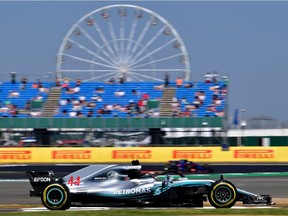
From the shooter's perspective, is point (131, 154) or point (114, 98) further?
point (114, 98)

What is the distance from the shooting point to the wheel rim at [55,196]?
1452 cm

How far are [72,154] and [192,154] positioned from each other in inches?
232

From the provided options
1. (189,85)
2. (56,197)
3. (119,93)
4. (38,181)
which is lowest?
(56,197)

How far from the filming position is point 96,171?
14.9 metres

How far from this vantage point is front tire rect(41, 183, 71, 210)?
1451cm

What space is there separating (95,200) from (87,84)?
105 ft

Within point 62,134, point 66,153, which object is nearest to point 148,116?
point 62,134

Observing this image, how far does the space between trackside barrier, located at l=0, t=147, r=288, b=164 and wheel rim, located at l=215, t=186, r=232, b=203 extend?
766 inches

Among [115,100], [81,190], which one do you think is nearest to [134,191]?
[81,190]

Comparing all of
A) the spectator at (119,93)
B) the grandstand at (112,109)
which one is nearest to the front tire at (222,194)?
the grandstand at (112,109)

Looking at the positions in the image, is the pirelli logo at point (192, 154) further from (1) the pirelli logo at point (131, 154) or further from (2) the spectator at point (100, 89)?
(2) the spectator at point (100, 89)

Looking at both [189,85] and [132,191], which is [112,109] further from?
[132,191]

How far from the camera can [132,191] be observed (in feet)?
48.0

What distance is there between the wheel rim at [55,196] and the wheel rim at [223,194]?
3.17m
